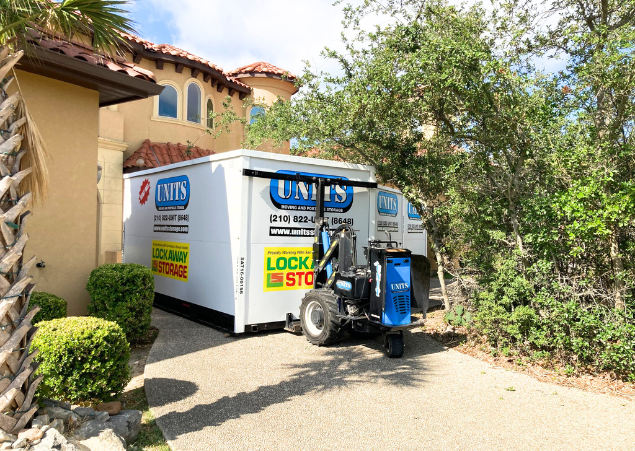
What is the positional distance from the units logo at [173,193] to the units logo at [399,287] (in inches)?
173

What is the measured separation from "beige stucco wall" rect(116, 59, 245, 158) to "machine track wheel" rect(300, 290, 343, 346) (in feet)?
28.4

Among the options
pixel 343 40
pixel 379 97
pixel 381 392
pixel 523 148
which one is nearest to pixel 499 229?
pixel 523 148

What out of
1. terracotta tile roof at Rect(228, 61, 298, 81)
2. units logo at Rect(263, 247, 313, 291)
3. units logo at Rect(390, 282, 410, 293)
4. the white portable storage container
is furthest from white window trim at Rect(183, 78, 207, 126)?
units logo at Rect(390, 282, 410, 293)

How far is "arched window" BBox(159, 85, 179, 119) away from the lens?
15.2 m

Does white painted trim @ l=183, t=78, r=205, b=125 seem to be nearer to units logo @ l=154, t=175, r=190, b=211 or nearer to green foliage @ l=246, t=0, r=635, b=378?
units logo @ l=154, t=175, r=190, b=211

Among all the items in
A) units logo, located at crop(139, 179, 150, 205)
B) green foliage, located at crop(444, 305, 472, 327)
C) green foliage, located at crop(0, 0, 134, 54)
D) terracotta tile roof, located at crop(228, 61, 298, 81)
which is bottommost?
Result: green foliage, located at crop(444, 305, 472, 327)

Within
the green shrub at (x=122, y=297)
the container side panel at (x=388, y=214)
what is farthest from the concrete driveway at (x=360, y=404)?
the container side panel at (x=388, y=214)

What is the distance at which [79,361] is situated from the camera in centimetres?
445

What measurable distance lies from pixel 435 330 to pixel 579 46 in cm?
525

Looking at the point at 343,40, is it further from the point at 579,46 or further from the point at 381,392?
the point at 381,392

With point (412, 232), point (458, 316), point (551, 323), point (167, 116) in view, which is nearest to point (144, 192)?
point (167, 116)

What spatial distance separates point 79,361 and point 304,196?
16.0 feet

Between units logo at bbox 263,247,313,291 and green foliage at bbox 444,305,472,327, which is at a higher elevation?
units logo at bbox 263,247,313,291

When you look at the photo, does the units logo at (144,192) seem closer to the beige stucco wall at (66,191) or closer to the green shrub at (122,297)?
the beige stucco wall at (66,191)
